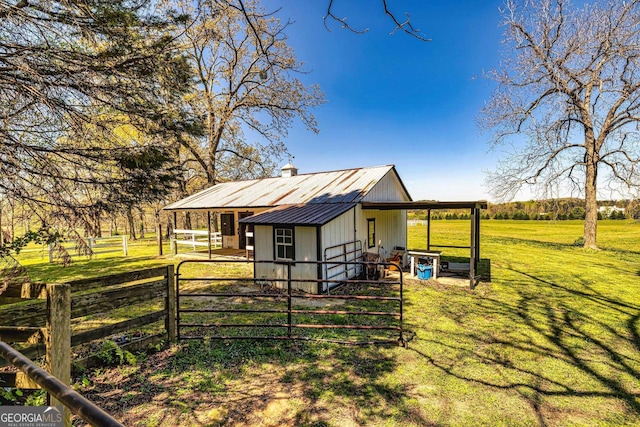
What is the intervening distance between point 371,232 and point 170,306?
9035 mm

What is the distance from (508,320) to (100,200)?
852 centimetres

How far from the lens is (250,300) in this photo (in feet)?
28.8

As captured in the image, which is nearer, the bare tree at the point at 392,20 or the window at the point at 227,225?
the bare tree at the point at 392,20

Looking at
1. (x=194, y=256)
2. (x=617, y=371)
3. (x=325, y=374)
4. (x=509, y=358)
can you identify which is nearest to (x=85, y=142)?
(x=325, y=374)

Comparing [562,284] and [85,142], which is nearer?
[85,142]

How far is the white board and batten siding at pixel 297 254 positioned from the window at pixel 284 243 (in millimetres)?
186

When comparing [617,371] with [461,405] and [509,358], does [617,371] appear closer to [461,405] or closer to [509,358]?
[509,358]

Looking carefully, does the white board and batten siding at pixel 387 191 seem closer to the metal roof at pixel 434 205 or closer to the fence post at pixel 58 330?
the metal roof at pixel 434 205

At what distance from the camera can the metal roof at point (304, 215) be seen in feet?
31.2

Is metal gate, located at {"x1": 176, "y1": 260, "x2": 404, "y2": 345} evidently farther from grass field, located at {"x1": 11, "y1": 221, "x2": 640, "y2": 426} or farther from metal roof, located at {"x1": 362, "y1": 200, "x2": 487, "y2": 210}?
metal roof, located at {"x1": 362, "y1": 200, "x2": 487, "y2": 210}

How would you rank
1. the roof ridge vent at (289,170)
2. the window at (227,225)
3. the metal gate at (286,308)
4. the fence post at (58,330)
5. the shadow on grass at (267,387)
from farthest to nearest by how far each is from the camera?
1. the window at (227,225)
2. the roof ridge vent at (289,170)
3. the metal gate at (286,308)
4. the shadow on grass at (267,387)
5. the fence post at (58,330)

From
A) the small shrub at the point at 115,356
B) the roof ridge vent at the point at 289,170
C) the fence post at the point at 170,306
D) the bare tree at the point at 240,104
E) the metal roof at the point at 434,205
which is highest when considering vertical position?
the bare tree at the point at 240,104

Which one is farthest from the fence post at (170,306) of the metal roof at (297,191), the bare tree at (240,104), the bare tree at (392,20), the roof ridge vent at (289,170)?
the bare tree at (240,104)

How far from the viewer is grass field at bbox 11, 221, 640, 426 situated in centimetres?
355
